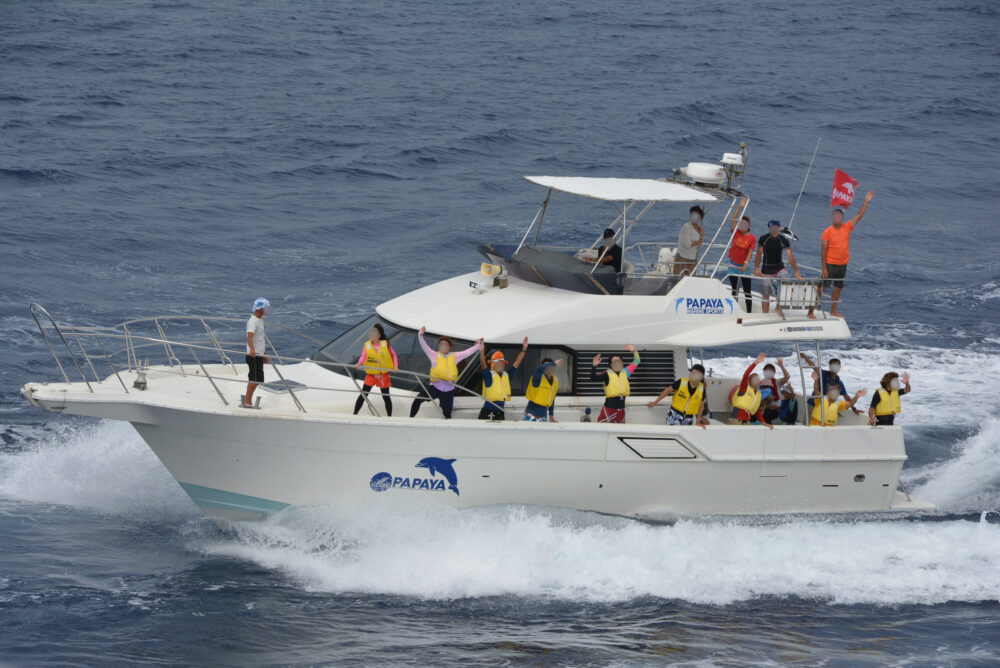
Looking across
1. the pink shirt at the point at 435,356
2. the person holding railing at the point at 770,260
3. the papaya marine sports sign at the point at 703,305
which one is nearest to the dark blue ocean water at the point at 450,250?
the pink shirt at the point at 435,356

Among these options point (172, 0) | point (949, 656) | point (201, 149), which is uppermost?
point (172, 0)

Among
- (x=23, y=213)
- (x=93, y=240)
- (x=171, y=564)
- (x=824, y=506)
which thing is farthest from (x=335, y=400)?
(x=23, y=213)

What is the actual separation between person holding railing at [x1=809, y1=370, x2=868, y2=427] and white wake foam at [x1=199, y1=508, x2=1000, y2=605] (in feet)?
4.64

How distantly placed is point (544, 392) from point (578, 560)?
1970 millimetres

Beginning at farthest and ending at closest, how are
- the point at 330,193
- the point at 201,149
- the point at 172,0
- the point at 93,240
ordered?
the point at 172,0
the point at 201,149
the point at 330,193
the point at 93,240

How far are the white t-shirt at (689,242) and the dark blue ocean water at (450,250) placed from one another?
357 centimetres

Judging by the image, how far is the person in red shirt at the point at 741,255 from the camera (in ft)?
47.0

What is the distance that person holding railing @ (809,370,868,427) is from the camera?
45.4 ft

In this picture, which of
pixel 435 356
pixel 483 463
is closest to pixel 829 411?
pixel 483 463

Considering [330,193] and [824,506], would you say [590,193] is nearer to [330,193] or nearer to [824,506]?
[824,506]

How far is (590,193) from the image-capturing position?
13320 millimetres

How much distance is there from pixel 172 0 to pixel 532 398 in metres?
36.5

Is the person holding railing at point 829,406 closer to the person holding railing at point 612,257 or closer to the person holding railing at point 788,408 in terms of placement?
the person holding railing at point 788,408

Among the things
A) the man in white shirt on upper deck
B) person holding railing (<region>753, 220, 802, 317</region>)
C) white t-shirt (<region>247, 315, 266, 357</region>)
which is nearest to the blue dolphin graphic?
the man in white shirt on upper deck
